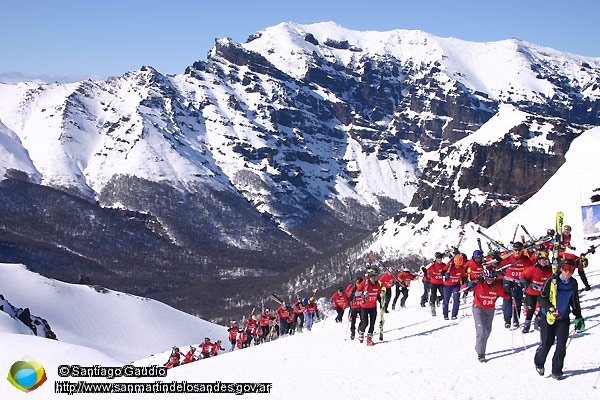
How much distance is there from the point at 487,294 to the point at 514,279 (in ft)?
16.1

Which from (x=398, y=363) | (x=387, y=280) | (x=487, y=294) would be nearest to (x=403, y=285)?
(x=387, y=280)

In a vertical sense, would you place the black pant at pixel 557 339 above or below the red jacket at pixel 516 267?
below

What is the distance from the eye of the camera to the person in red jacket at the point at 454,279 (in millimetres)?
24422

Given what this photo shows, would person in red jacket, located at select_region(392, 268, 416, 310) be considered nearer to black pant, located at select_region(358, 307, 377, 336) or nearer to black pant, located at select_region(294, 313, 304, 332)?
black pant, located at select_region(294, 313, 304, 332)

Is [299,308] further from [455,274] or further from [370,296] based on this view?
[370,296]

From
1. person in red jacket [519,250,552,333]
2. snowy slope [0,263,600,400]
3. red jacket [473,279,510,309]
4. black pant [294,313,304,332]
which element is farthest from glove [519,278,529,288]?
black pant [294,313,304,332]

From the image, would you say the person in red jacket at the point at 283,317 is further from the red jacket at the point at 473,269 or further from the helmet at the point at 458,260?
the red jacket at the point at 473,269

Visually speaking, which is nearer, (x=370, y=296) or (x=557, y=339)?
(x=557, y=339)

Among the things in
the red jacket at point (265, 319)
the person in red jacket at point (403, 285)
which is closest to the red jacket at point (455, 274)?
the person in red jacket at point (403, 285)

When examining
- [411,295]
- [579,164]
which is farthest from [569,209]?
[411,295]

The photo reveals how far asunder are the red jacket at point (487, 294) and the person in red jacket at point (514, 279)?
3.18 metres

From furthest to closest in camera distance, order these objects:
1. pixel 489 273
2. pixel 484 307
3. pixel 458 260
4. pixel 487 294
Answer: pixel 458 260
pixel 489 273
pixel 487 294
pixel 484 307

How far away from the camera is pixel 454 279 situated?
24547 mm

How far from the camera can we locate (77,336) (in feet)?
271
